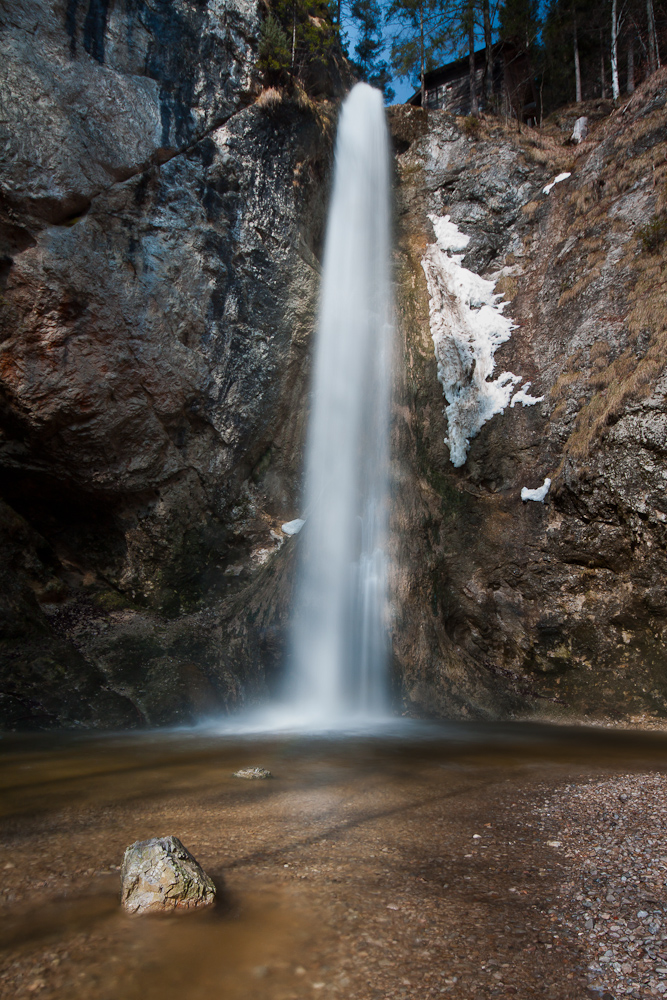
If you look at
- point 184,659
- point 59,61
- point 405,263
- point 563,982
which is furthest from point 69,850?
point 405,263

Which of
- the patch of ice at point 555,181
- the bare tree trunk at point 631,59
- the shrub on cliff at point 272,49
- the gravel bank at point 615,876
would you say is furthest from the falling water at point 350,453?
the bare tree trunk at point 631,59

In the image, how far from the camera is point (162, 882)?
3.10m

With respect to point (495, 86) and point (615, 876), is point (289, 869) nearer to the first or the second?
point (615, 876)

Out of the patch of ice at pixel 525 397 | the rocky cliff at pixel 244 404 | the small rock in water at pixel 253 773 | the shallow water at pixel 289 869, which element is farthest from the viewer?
the patch of ice at pixel 525 397

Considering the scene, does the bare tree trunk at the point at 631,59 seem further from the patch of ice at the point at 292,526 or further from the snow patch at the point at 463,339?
the patch of ice at the point at 292,526

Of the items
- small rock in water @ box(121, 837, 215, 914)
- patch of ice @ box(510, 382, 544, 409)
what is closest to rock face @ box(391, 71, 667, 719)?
patch of ice @ box(510, 382, 544, 409)

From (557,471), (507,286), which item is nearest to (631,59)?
(507,286)

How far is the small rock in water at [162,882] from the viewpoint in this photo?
3.05 metres

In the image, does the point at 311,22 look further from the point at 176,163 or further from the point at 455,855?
the point at 455,855

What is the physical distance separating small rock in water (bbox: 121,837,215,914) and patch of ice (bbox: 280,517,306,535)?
10384 mm

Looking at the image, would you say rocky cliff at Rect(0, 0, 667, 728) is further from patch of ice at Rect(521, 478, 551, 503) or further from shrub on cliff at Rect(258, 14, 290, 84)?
shrub on cliff at Rect(258, 14, 290, 84)

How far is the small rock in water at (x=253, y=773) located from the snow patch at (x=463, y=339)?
355 inches

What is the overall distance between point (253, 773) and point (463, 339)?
39.6ft

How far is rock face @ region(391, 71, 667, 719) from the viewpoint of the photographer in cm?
1007
